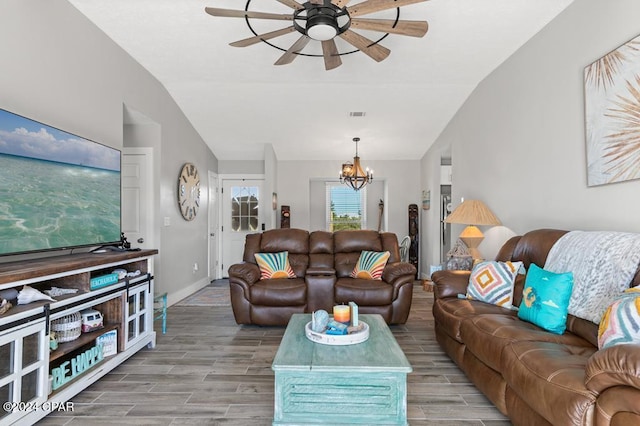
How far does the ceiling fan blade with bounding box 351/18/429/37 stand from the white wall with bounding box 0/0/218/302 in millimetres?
2213

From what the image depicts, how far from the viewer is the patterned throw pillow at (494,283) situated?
268cm

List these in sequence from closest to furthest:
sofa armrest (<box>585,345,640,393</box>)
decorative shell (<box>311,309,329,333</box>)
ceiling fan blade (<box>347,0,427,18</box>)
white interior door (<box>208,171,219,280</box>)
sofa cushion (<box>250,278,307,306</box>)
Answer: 1. sofa armrest (<box>585,345,640,393</box>)
2. ceiling fan blade (<box>347,0,427,18</box>)
3. decorative shell (<box>311,309,329,333</box>)
4. sofa cushion (<box>250,278,307,306</box>)
5. white interior door (<box>208,171,219,280</box>)

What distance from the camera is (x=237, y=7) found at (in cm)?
294

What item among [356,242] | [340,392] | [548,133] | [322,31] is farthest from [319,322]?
[548,133]

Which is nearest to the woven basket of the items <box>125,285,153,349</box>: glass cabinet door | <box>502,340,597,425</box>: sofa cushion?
<box>125,285,153,349</box>: glass cabinet door

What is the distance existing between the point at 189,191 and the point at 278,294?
2493 millimetres

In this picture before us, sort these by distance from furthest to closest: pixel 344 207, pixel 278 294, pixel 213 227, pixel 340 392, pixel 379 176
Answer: pixel 344 207, pixel 379 176, pixel 213 227, pixel 278 294, pixel 340 392

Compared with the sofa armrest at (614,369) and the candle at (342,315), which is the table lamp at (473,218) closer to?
the candle at (342,315)

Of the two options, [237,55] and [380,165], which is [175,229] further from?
[380,165]

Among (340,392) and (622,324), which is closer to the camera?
(622,324)

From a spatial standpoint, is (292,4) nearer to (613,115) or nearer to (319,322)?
(319,322)

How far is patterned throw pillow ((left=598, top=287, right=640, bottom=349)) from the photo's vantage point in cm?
146

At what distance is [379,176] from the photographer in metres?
7.00

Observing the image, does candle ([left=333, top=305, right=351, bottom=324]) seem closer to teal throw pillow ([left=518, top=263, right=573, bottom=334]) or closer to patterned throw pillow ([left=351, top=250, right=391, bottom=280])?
teal throw pillow ([left=518, top=263, right=573, bottom=334])
